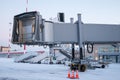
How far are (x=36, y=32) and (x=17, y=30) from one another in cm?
359

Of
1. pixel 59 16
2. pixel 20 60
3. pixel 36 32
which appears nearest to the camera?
pixel 36 32

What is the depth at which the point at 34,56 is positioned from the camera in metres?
90.1

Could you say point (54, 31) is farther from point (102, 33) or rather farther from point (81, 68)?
point (81, 68)

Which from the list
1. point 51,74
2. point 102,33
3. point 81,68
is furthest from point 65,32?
point 81,68

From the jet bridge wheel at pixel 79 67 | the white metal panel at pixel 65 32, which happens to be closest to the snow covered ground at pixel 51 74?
the jet bridge wheel at pixel 79 67

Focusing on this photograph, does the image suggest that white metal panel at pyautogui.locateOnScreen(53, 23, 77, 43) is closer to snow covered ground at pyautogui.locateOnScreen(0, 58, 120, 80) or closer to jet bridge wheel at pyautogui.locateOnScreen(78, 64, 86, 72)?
snow covered ground at pyautogui.locateOnScreen(0, 58, 120, 80)

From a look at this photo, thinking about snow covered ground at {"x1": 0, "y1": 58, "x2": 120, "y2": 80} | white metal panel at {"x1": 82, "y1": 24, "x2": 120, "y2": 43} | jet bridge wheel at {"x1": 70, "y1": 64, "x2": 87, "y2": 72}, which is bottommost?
snow covered ground at {"x1": 0, "y1": 58, "x2": 120, "y2": 80}

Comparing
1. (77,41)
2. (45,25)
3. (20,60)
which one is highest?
(45,25)

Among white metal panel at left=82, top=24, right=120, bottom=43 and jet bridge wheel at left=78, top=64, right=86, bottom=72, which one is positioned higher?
white metal panel at left=82, top=24, right=120, bottom=43

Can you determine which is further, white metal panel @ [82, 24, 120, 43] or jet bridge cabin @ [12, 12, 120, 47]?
white metal panel @ [82, 24, 120, 43]

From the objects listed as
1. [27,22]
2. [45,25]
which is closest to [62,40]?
[45,25]

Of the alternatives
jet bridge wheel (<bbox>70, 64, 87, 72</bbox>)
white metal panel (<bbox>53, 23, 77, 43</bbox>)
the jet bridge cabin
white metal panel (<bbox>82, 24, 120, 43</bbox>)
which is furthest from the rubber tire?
white metal panel (<bbox>53, 23, 77, 43</bbox>)

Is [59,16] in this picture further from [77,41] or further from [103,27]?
[103,27]

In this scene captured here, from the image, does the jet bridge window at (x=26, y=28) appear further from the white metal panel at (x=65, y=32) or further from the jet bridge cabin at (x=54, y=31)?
the white metal panel at (x=65, y=32)
